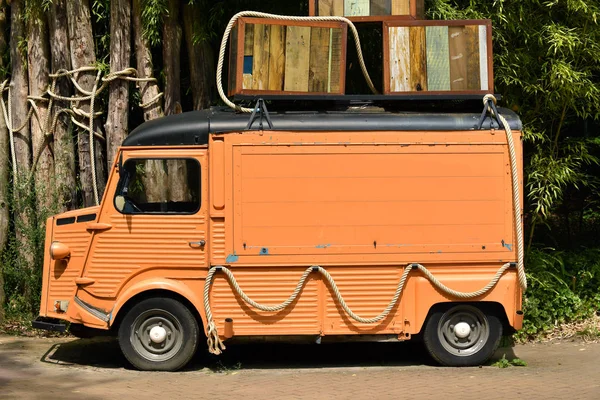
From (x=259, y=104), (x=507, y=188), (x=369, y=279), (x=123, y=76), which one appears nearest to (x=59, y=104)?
(x=123, y=76)

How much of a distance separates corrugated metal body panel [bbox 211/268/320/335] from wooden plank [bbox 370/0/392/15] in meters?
2.83

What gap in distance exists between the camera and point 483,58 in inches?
377

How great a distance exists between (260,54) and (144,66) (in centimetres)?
273

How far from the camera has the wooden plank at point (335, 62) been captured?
9.55 m

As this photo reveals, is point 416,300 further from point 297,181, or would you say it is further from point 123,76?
point 123,76

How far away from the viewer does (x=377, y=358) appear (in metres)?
10.4

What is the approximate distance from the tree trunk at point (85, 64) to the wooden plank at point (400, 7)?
12.9 ft

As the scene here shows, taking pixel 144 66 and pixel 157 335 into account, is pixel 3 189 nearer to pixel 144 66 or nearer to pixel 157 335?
pixel 144 66

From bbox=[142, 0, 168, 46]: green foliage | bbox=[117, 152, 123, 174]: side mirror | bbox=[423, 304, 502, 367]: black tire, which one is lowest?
bbox=[423, 304, 502, 367]: black tire

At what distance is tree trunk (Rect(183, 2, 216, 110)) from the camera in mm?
11789

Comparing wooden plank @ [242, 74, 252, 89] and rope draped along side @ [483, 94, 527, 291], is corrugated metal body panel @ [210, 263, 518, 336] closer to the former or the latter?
rope draped along side @ [483, 94, 527, 291]

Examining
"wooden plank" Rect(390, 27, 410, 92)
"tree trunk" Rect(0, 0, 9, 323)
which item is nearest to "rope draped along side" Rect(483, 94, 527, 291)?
"wooden plank" Rect(390, 27, 410, 92)

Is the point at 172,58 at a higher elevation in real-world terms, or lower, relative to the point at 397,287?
higher

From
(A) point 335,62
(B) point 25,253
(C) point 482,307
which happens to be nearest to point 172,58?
(A) point 335,62
